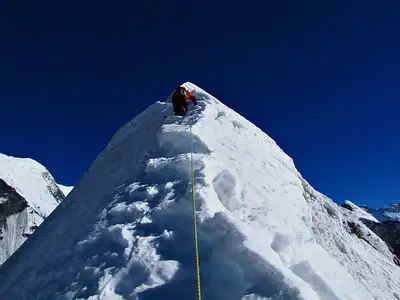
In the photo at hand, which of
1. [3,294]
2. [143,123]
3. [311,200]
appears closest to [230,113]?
[143,123]

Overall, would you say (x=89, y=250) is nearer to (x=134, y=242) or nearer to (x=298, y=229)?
(x=134, y=242)

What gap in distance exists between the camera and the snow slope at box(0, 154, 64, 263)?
228ft

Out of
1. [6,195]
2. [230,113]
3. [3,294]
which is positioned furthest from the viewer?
[6,195]

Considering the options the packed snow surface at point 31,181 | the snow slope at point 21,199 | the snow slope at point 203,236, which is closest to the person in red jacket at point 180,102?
the snow slope at point 203,236

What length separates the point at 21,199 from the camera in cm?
Answer: 7881

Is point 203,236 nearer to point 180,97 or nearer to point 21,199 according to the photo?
point 180,97

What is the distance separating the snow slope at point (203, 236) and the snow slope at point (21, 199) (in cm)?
5974

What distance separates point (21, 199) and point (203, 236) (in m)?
82.9

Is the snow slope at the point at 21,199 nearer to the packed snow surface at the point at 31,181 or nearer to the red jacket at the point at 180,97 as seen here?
the packed snow surface at the point at 31,181

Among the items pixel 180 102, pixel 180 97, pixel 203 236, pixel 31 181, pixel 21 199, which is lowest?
pixel 203 236

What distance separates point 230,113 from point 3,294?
26.6ft

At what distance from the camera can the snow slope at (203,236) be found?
5207 millimetres

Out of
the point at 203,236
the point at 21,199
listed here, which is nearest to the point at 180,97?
the point at 203,236

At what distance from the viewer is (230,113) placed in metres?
12.4
